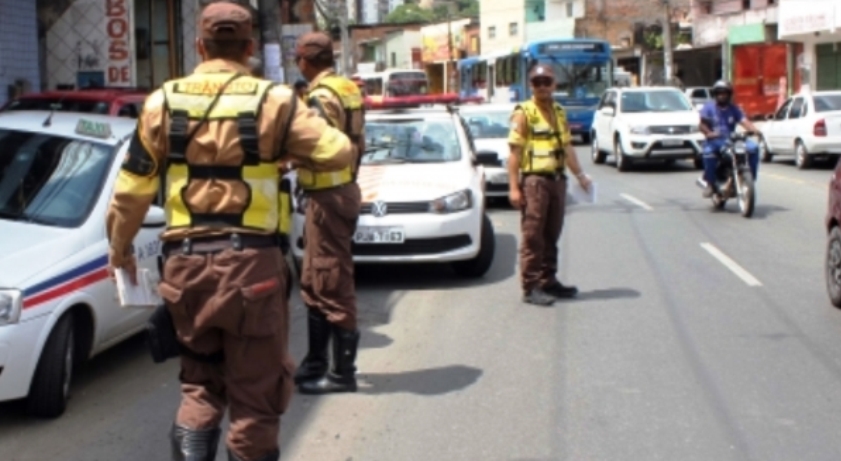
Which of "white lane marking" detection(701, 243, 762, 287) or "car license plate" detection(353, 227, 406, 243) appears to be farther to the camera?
"white lane marking" detection(701, 243, 762, 287)

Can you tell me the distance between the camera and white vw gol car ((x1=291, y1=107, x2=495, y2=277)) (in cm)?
1034

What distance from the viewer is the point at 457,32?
83.9 metres

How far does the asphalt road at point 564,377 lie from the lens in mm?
5930

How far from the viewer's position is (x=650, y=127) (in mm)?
23469

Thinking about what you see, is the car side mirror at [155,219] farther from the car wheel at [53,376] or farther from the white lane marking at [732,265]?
the white lane marking at [732,265]

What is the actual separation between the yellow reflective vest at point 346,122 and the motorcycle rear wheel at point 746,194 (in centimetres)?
921

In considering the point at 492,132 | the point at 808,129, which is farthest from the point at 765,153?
the point at 492,132

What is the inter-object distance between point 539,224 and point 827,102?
1609cm

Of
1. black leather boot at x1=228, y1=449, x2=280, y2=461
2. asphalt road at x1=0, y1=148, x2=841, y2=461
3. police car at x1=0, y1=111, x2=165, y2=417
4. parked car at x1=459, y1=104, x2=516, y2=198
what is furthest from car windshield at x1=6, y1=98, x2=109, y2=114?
parked car at x1=459, y1=104, x2=516, y2=198

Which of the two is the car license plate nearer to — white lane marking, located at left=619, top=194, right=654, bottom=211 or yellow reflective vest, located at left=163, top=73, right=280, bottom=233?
yellow reflective vest, located at left=163, top=73, right=280, bottom=233

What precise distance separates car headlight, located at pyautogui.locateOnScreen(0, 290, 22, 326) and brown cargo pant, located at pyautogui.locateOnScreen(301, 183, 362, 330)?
1.73 m

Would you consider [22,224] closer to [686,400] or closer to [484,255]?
[686,400]

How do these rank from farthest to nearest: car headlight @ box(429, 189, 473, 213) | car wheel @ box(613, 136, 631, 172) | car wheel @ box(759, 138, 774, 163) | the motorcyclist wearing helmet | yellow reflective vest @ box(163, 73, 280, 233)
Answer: car wheel @ box(759, 138, 774, 163) → car wheel @ box(613, 136, 631, 172) → the motorcyclist wearing helmet → car headlight @ box(429, 189, 473, 213) → yellow reflective vest @ box(163, 73, 280, 233)

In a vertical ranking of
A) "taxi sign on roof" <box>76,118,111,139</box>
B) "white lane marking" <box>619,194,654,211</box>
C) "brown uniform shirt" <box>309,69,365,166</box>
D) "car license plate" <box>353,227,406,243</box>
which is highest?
"brown uniform shirt" <box>309,69,365,166</box>
